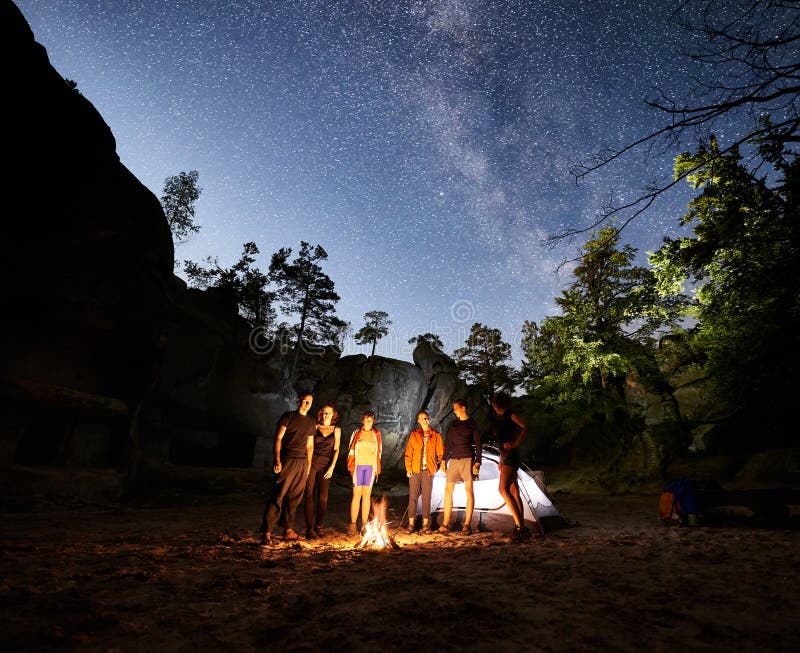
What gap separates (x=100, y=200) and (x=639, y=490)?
81.1ft

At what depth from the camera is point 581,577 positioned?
12.0 ft

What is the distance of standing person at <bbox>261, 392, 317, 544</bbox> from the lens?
18.1 feet

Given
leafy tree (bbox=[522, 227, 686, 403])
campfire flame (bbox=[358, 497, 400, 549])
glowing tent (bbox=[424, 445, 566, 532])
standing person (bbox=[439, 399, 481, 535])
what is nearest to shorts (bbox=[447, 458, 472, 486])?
standing person (bbox=[439, 399, 481, 535])

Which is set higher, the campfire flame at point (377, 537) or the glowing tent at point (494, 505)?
the glowing tent at point (494, 505)

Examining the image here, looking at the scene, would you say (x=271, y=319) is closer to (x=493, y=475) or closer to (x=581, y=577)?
(x=493, y=475)

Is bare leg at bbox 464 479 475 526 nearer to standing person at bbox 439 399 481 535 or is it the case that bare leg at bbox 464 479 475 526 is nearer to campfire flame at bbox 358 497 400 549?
standing person at bbox 439 399 481 535

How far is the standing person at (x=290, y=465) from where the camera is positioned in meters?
5.52

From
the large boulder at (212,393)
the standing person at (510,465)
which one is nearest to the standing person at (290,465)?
the standing person at (510,465)

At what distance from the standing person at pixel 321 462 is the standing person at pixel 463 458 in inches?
79.8

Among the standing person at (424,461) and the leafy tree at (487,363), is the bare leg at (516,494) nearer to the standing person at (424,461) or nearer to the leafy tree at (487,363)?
the standing person at (424,461)

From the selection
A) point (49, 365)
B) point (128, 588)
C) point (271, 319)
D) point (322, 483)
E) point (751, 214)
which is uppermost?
point (271, 319)

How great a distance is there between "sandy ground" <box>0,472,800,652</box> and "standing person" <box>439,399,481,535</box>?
3.61 ft

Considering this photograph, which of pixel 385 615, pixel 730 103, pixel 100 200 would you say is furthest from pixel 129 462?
pixel 730 103

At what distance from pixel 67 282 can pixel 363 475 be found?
1174cm
